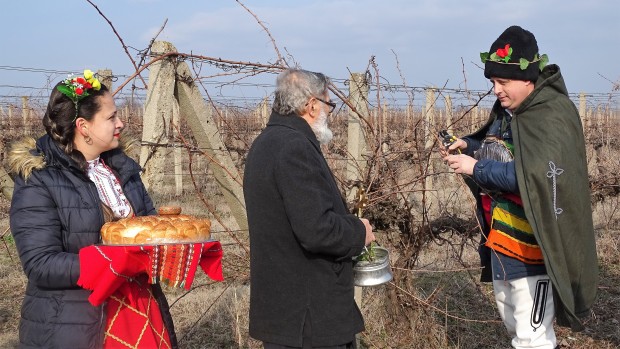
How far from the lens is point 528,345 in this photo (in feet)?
8.86

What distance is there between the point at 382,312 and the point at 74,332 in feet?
8.63


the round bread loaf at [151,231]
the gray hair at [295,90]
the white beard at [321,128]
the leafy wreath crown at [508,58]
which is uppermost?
the leafy wreath crown at [508,58]

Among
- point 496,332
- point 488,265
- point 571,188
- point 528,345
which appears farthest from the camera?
point 496,332

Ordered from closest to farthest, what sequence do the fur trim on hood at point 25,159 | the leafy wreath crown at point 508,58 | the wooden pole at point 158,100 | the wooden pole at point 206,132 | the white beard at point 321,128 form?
the fur trim on hood at point 25,159 < the white beard at point 321,128 < the leafy wreath crown at point 508,58 < the wooden pole at point 158,100 < the wooden pole at point 206,132

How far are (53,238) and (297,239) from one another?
83 cm

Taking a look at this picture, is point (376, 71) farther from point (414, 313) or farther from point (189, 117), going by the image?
point (414, 313)

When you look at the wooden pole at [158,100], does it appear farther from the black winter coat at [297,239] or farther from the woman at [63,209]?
the black winter coat at [297,239]

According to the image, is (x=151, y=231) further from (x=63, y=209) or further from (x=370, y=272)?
(x=370, y=272)

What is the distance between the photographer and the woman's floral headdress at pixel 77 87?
90.0 inches

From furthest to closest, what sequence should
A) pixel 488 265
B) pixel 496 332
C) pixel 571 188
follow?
pixel 496 332, pixel 488 265, pixel 571 188

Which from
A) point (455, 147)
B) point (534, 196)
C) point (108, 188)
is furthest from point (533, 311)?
point (108, 188)

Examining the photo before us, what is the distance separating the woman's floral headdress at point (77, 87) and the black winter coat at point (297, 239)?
646 millimetres

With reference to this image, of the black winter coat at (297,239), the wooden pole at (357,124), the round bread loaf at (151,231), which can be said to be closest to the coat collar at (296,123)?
the black winter coat at (297,239)

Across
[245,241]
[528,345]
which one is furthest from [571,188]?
[245,241]
